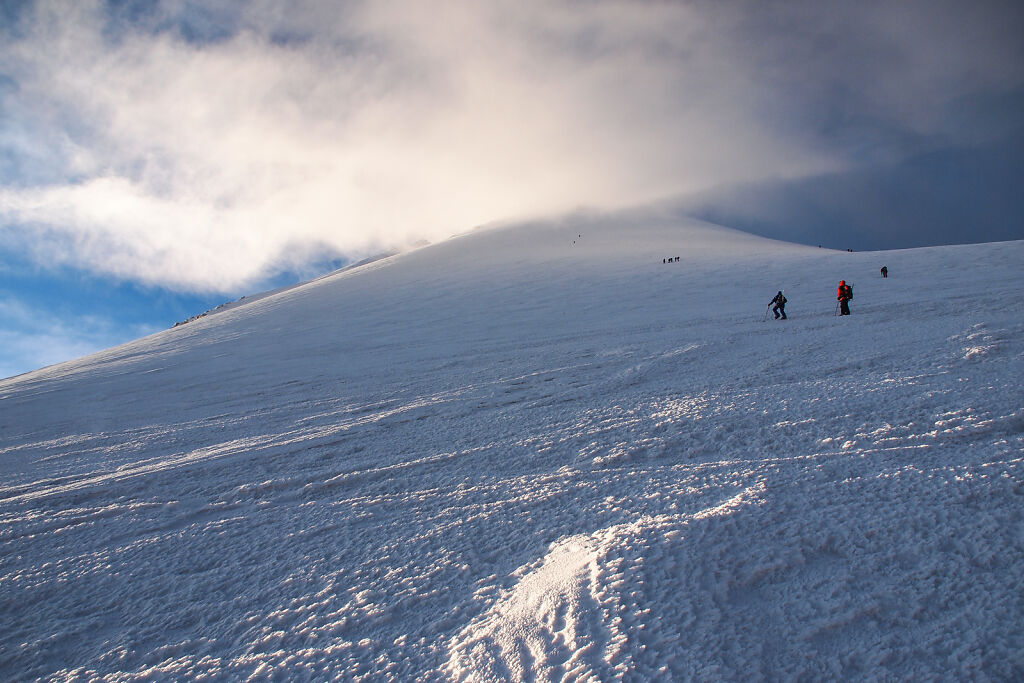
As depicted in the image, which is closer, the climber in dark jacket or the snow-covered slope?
the snow-covered slope

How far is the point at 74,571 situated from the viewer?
4.14 m

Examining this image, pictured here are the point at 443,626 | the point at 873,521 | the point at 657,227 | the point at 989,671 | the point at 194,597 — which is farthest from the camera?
the point at 657,227

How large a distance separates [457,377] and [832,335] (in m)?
7.42

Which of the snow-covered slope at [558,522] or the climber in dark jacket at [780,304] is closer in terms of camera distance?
the snow-covered slope at [558,522]

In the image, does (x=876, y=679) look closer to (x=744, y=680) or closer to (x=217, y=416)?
(x=744, y=680)

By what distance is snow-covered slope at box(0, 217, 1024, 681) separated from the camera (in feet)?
8.73

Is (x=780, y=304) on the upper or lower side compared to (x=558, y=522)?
upper

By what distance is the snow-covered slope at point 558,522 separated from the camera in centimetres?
266

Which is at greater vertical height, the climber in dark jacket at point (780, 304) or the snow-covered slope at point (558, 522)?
the climber in dark jacket at point (780, 304)

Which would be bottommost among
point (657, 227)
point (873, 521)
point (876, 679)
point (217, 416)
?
point (876, 679)

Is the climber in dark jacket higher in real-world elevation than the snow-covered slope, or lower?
higher

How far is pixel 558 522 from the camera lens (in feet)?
12.7

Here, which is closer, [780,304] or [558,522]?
[558,522]

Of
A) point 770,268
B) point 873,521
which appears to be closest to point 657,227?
point 770,268
